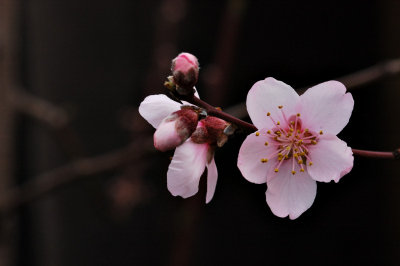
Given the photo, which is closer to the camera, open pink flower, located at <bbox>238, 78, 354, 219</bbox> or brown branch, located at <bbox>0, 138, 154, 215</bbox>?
open pink flower, located at <bbox>238, 78, 354, 219</bbox>

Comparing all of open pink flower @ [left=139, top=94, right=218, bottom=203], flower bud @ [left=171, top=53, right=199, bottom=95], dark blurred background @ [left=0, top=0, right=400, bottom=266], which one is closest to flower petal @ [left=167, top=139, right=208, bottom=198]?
open pink flower @ [left=139, top=94, right=218, bottom=203]

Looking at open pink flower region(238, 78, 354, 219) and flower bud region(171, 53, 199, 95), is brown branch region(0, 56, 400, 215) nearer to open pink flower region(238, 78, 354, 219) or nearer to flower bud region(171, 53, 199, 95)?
open pink flower region(238, 78, 354, 219)

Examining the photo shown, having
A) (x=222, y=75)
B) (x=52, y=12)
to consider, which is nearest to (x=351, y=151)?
(x=222, y=75)

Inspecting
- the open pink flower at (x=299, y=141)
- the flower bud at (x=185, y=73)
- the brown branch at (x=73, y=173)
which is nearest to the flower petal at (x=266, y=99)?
the open pink flower at (x=299, y=141)

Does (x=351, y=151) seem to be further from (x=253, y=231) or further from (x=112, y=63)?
(x=112, y=63)

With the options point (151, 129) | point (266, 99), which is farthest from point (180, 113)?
point (151, 129)

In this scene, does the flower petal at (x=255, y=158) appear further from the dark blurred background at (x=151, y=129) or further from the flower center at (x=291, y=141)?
the dark blurred background at (x=151, y=129)
